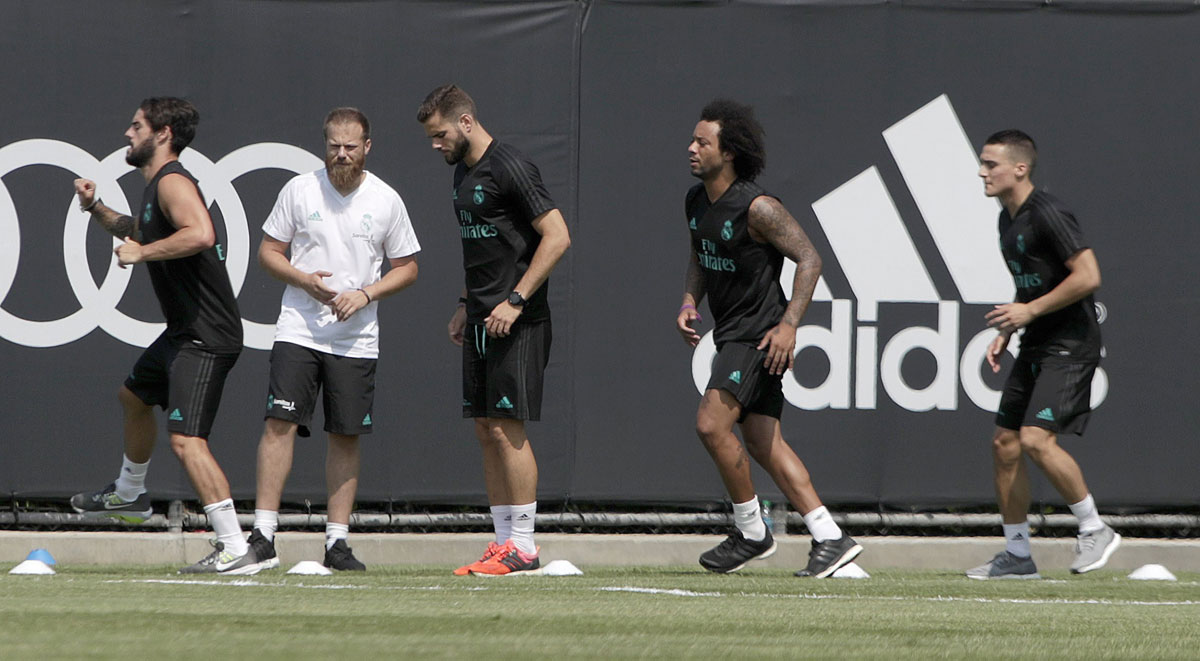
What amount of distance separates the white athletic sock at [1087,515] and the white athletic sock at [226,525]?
139 inches

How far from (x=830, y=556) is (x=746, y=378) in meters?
0.82

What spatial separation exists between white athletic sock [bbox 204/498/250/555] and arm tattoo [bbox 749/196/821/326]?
2.36 meters

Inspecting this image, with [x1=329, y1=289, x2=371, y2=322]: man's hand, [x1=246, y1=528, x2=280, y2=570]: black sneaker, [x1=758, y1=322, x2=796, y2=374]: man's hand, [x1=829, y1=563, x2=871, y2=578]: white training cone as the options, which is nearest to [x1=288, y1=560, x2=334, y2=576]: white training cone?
[x1=246, y1=528, x2=280, y2=570]: black sneaker

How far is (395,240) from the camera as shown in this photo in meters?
6.61

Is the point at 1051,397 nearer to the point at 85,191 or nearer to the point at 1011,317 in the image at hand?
the point at 1011,317

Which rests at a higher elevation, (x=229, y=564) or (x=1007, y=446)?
(x=1007, y=446)

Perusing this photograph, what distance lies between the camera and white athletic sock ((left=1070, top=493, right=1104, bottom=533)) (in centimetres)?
666

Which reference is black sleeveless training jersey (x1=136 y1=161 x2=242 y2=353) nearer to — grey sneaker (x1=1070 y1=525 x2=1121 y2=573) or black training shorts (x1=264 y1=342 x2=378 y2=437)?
black training shorts (x1=264 y1=342 x2=378 y2=437)

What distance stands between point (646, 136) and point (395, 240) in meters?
1.74

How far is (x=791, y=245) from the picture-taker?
20.5 feet

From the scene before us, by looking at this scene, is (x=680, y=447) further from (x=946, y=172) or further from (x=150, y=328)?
(x=150, y=328)

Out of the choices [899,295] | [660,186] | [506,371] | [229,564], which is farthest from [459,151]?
[899,295]

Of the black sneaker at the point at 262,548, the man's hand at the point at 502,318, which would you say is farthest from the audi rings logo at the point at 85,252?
the man's hand at the point at 502,318

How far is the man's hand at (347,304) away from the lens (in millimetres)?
6266
